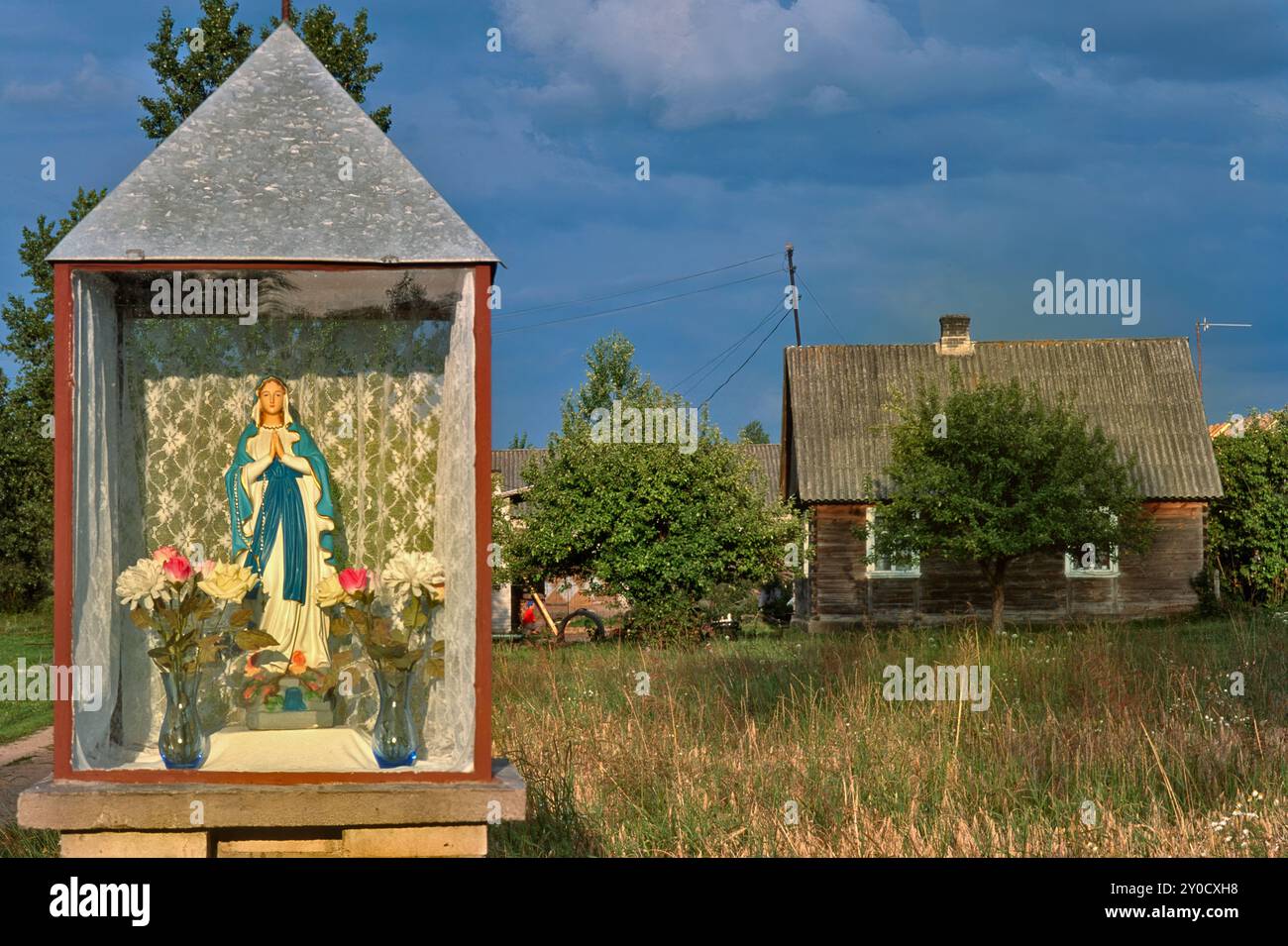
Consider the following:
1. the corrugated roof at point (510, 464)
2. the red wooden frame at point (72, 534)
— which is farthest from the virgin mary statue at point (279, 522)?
the corrugated roof at point (510, 464)

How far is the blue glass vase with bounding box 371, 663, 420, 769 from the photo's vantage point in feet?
18.9

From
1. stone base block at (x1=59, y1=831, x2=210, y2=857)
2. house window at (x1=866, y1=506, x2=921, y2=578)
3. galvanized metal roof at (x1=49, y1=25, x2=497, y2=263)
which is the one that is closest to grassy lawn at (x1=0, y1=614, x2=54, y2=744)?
stone base block at (x1=59, y1=831, x2=210, y2=857)

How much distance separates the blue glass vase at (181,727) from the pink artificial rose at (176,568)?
0.44 m

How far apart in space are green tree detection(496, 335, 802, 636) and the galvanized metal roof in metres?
16.3

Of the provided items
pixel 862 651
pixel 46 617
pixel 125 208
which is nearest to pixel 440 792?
pixel 125 208

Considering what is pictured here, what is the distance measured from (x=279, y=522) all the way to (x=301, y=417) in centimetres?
58

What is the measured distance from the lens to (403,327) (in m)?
6.47

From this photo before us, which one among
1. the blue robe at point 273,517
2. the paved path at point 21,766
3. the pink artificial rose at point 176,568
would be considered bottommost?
the paved path at point 21,766

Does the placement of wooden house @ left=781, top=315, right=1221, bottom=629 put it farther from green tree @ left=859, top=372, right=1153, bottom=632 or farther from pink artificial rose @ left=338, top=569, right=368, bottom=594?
pink artificial rose @ left=338, top=569, right=368, bottom=594

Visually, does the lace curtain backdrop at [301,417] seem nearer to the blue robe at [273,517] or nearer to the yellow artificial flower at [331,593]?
the blue robe at [273,517]

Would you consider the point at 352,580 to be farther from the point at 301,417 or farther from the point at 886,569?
the point at 886,569

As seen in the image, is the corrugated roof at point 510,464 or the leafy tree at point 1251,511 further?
the corrugated roof at point 510,464

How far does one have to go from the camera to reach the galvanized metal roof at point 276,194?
548 centimetres
